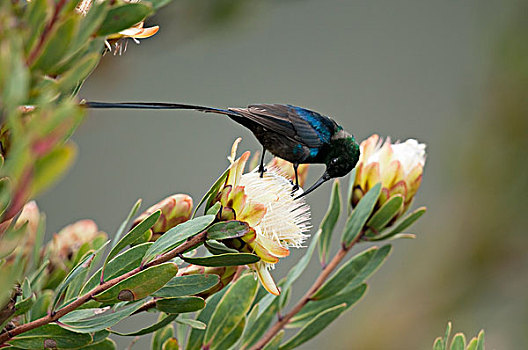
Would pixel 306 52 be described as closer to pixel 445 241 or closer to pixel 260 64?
pixel 260 64

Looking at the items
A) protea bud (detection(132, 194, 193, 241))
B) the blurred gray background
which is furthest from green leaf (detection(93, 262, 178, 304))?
the blurred gray background

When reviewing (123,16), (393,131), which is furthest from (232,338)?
(393,131)

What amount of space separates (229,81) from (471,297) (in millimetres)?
1704

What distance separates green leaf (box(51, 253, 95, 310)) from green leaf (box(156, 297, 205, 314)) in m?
0.06

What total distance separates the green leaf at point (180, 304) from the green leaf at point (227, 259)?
2 centimetres

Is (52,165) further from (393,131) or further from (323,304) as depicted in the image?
(393,131)

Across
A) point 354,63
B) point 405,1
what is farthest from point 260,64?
point 405,1

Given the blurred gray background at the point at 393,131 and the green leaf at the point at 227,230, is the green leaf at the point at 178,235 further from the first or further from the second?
the blurred gray background at the point at 393,131

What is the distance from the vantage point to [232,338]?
491 mm

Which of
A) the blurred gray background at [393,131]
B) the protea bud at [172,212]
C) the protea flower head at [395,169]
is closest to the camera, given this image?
the protea bud at [172,212]

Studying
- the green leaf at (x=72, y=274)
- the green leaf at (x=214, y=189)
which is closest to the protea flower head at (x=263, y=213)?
the green leaf at (x=214, y=189)

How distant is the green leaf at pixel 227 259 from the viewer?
38 centimetres

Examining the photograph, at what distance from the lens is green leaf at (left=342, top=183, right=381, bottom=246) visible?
1.88ft

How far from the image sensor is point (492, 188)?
192cm
